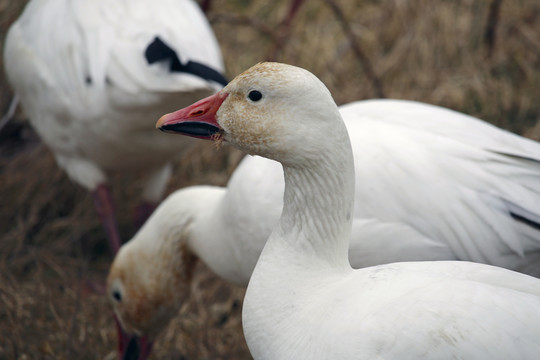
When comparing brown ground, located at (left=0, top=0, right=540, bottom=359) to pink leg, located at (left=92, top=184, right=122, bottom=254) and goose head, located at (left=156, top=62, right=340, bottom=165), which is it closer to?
pink leg, located at (left=92, top=184, right=122, bottom=254)

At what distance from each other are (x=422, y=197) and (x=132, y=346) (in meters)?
1.39

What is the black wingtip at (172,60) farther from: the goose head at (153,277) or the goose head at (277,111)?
the goose head at (277,111)

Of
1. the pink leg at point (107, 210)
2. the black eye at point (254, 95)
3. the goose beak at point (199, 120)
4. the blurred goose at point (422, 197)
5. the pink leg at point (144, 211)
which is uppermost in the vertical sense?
the black eye at point (254, 95)

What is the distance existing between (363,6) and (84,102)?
3.02m

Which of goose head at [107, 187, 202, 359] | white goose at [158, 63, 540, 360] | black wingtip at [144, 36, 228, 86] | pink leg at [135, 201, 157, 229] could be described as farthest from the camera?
pink leg at [135, 201, 157, 229]

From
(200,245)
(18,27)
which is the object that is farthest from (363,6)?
(200,245)

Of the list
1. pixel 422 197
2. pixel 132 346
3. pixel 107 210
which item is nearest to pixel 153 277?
pixel 132 346

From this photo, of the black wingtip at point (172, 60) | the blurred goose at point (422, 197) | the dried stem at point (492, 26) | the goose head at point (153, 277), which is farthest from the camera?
the dried stem at point (492, 26)

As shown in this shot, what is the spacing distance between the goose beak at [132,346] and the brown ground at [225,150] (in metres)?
0.09

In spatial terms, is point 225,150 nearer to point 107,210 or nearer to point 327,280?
point 107,210

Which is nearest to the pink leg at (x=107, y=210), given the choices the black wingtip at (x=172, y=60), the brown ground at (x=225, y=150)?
the brown ground at (x=225, y=150)

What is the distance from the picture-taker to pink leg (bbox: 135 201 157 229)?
13.6 ft

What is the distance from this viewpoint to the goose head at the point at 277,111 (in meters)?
1.89

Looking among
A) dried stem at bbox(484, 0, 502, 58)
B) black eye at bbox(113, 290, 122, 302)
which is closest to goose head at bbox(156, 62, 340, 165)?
black eye at bbox(113, 290, 122, 302)
